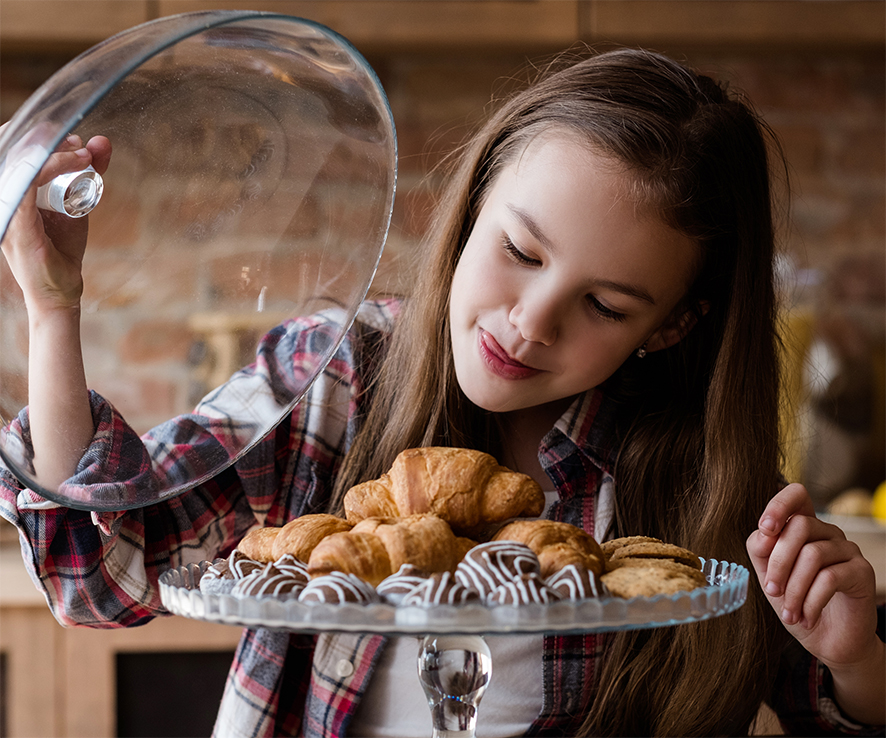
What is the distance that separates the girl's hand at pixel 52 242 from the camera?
52 cm

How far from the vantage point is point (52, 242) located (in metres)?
0.57

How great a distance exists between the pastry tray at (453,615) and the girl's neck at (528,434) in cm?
52

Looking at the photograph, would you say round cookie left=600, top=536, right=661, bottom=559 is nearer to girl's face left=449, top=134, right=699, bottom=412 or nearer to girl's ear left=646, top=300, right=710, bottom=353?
girl's face left=449, top=134, right=699, bottom=412

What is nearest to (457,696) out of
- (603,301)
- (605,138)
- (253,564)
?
(253,564)

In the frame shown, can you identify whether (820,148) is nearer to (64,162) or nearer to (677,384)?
(677,384)

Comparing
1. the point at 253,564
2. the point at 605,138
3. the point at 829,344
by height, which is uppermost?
the point at 605,138

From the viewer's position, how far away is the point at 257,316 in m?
0.73

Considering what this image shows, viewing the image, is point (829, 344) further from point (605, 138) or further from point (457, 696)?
point (457, 696)

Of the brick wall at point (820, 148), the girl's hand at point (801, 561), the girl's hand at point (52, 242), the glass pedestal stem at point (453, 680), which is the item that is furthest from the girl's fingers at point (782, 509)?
the brick wall at point (820, 148)

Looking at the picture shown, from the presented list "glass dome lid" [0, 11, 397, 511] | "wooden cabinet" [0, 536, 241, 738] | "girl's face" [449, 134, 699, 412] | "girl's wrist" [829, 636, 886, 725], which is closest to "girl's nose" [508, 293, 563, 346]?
"girl's face" [449, 134, 699, 412]

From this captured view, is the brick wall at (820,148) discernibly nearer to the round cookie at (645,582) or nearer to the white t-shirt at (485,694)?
the white t-shirt at (485,694)

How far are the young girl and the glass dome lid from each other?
0.02 m

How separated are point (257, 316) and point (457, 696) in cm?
33

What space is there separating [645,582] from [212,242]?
40 cm
